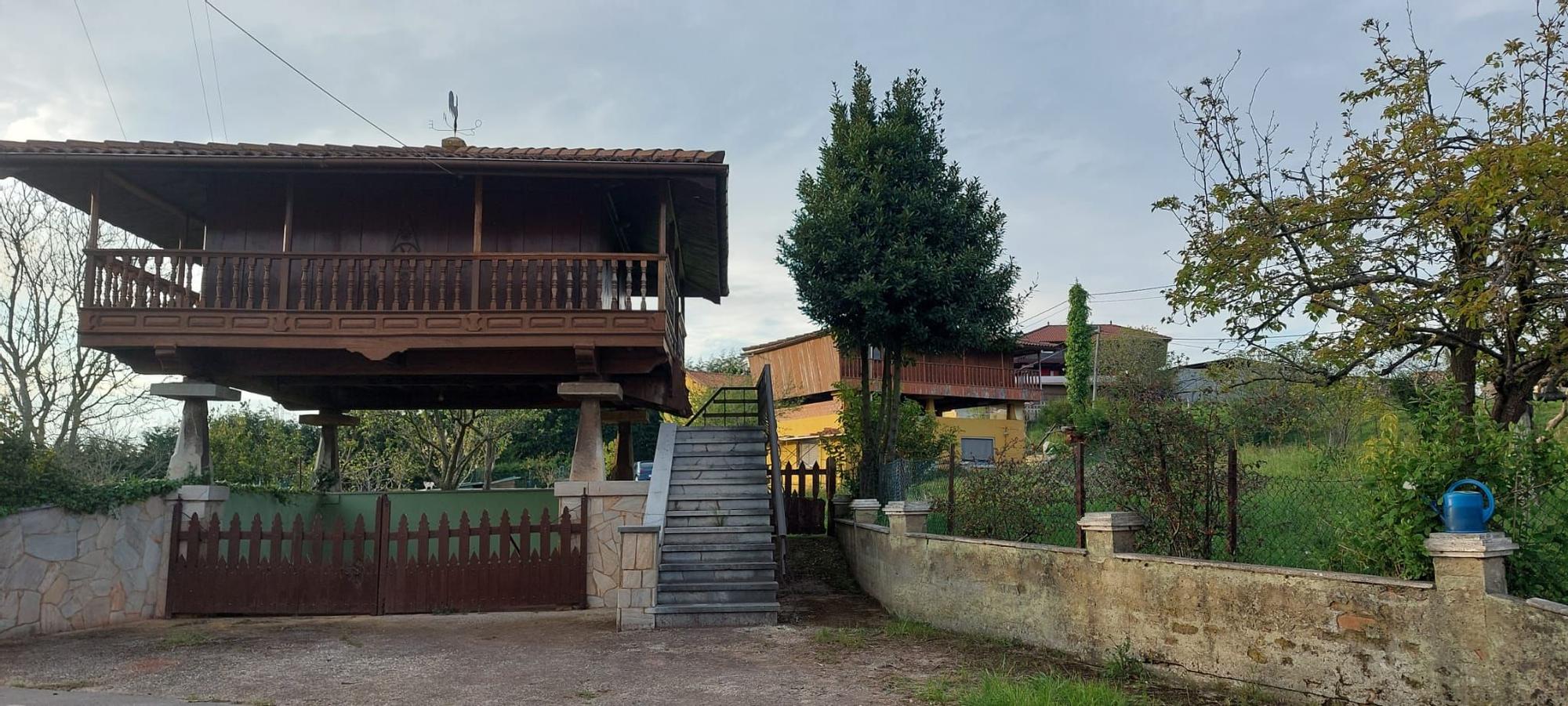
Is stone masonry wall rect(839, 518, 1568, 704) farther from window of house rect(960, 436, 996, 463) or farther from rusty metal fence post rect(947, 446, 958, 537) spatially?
window of house rect(960, 436, 996, 463)

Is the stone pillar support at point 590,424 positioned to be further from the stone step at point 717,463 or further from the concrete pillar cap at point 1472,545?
the concrete pillar cap at point 1472,545

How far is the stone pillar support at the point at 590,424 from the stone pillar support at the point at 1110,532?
6.11 meters

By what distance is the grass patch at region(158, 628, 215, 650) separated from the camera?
8727 millimetres

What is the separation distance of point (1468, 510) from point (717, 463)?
9427mm

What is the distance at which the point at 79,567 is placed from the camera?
32.0 feet

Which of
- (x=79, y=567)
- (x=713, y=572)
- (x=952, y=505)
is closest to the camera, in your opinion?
(x=79, y=567)

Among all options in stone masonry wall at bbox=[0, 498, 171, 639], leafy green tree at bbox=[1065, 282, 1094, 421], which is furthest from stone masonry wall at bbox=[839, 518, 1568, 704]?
leafy green tree at bbox=[1065, 282, 1094, 421]

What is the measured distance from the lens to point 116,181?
11.2 metres

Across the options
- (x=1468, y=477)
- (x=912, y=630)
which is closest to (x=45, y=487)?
(x=912, y=630)

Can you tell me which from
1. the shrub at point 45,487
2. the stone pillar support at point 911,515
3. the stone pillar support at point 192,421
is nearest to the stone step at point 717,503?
the stone pillar support at point 911,515

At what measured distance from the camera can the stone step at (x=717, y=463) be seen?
43.5 ft

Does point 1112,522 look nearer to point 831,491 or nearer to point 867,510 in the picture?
point 867,510

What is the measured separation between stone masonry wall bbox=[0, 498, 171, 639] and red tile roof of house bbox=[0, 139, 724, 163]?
12.6ft

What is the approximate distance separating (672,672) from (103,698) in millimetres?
3805
